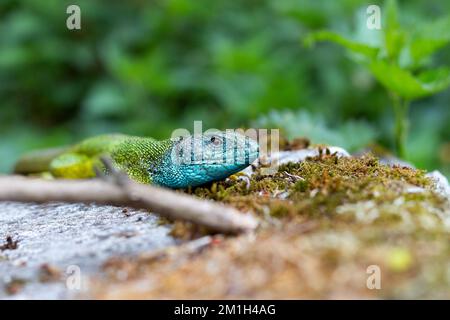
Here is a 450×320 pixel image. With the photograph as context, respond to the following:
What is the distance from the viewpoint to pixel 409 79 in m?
5.68

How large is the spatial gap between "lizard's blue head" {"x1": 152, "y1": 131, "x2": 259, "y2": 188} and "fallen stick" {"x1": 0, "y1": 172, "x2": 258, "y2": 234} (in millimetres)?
1113

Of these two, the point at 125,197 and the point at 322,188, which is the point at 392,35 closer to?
the point at 322,188

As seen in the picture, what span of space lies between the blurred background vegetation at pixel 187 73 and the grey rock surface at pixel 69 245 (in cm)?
388

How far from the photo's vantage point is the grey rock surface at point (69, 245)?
3164 millimetres

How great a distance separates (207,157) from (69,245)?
1265 mm

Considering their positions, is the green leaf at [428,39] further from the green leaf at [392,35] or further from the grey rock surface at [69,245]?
the grey rock surface at [69,245]

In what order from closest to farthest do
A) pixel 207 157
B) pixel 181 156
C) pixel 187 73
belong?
pixel 207 157 < pixel 181 156 < pixel 187 73

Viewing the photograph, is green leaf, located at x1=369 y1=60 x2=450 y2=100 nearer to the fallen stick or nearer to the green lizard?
the green lizard

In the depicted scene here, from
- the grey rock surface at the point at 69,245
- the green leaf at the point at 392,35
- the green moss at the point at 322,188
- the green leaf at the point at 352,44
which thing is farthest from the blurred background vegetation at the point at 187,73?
the grey rock surface at the point at 69,245

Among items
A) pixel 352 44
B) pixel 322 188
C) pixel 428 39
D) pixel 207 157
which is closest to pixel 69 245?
pixel 207 157

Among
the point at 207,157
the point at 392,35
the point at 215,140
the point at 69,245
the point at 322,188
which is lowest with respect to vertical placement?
the point at 69,245
